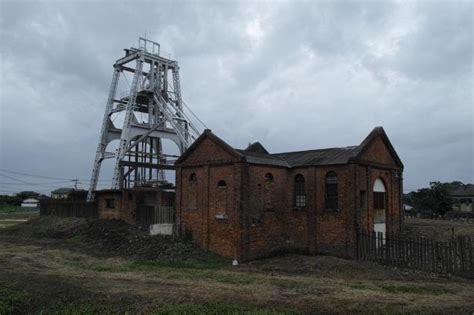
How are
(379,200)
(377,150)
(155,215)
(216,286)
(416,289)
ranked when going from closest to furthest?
(416,289), (216,286), (377,150), (379,200), (155,215)

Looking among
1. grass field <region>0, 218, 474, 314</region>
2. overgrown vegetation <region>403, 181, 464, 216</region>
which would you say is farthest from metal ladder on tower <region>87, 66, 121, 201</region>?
overgrown vegetation <region>403, 181, 464, 216</region>

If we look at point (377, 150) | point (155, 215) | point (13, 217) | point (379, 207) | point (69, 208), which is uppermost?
point (377, 150)

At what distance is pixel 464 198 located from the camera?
237ft

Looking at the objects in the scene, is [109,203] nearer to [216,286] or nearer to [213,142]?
[213,142]

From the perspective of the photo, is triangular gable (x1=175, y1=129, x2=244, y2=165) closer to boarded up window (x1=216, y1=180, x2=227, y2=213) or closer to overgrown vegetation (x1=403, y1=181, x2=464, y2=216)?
boarded up window (x1=216, y1=180, x2=227, y2=213)

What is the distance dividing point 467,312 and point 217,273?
9.66 metres

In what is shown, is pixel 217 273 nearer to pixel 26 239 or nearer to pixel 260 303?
pixel 260 303

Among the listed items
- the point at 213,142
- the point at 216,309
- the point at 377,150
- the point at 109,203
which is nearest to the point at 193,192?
the point at 213,142

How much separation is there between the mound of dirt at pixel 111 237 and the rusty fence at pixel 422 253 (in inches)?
309

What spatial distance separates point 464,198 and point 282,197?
2377 inches

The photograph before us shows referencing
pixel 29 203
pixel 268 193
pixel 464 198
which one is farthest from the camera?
pixel 29 203

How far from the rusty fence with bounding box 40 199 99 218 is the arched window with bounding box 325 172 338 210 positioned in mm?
20718

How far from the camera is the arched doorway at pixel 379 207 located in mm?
24219

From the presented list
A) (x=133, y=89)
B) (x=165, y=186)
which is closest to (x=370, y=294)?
(x=165, y=186)
